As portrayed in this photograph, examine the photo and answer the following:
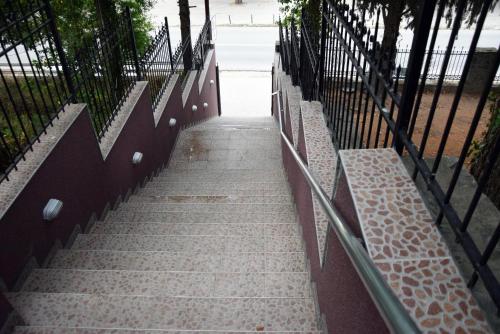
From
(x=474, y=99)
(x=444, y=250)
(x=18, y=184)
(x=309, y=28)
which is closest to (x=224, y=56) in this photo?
(x=474, y=99)

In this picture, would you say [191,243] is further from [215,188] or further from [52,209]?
[215,188]

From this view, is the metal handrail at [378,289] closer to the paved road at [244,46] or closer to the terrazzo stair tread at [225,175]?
the terrazzo stair tread at [225,175]

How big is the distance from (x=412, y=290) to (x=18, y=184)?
2.70 m

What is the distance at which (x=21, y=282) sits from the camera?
2.69m

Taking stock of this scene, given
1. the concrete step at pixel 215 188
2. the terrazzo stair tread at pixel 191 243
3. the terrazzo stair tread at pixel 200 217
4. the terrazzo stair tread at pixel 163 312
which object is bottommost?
the concrete step at pixel 215 188

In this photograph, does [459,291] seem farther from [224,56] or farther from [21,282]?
[224,56]

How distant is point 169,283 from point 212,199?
6.82 ft

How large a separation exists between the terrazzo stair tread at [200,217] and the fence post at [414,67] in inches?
88.8

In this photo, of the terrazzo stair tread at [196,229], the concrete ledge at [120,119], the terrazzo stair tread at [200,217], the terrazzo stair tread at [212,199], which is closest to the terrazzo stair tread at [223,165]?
the terrazzo stair tread at [212,199]

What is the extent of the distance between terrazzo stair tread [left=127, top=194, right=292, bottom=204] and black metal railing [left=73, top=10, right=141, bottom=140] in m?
1.05

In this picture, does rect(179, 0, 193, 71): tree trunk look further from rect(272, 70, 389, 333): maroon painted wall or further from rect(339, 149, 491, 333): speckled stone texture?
rect(339, 149, 491, 333): speckled stone texture

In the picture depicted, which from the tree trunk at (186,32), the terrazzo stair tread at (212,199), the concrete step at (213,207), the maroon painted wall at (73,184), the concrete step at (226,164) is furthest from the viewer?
the tree trunk at (186,32)

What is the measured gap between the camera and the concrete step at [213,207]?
4344 millimetres

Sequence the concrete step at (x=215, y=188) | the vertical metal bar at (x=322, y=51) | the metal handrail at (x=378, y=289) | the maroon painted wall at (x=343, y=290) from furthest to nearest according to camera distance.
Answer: the concrete step at (x=215, y=188)
the vertical metal bar at (x=322, y=51)
the maroon painted wall at (x=343, y=290)
the metal handrail at (x=378, y=289)
